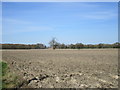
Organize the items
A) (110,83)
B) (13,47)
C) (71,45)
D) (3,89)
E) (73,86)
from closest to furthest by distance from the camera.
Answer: (3,89) → (73,86) → (110,83) → (13,47) → (71,45)

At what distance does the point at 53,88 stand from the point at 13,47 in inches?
3604

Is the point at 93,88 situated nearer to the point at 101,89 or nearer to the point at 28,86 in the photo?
the point at 101,89

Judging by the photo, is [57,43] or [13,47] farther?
[57,43]

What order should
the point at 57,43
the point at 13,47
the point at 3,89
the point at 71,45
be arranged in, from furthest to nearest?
the point at 57,43, the point at 71,45, the point at 13,47, the point at 3,89

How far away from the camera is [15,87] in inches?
276

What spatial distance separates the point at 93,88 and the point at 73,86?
2.92 feet

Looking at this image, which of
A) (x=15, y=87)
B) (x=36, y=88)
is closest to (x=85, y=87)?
(x=36, y=88)

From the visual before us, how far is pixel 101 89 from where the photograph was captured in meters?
6.73

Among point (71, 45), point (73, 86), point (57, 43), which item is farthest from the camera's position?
point (57, 43)

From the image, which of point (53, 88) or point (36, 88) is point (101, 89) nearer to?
point (53, 88)

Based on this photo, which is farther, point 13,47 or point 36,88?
point 13,47

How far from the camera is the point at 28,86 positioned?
23.9ft

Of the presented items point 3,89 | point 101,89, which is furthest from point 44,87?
point 101,89

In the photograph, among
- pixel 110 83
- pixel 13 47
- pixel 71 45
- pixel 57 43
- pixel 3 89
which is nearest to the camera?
pixel 3 89
